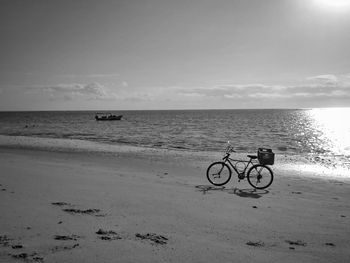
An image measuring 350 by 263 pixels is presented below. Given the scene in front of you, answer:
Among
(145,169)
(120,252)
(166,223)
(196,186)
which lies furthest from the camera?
(145,169)

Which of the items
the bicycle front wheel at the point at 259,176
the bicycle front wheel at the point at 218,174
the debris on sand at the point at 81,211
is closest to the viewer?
the debris on sand at the point at 81,211

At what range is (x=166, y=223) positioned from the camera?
6.98 metres

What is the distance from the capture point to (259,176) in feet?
36.8

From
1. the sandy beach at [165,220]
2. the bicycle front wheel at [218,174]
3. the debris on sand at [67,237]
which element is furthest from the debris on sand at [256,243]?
the bicycle front wheel at [218,174]

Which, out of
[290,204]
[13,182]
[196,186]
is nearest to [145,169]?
[196,186]

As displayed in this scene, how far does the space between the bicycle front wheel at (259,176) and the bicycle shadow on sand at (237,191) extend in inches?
19.5

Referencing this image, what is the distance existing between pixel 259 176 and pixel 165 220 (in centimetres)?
543

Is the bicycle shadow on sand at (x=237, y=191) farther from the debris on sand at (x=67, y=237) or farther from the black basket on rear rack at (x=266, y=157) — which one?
the debris on sand at (x=67, y=237)

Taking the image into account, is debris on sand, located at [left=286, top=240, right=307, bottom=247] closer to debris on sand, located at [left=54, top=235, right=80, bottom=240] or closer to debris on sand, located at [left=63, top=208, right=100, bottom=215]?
debris on sand, located at [left=54, top=235, right=80, bottom=240]

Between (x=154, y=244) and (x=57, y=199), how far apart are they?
422 centimetres

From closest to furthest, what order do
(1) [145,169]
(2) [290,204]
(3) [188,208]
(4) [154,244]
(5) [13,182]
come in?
(4) [154,244] < (3) [188,208] < (2) [290,204] < (5) [13,182] < (1) [145,169]

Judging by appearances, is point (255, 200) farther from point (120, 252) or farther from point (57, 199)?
point (57, 199)

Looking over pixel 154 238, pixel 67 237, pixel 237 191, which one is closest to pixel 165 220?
pixel 154 238

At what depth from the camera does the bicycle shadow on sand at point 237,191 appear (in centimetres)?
1011
